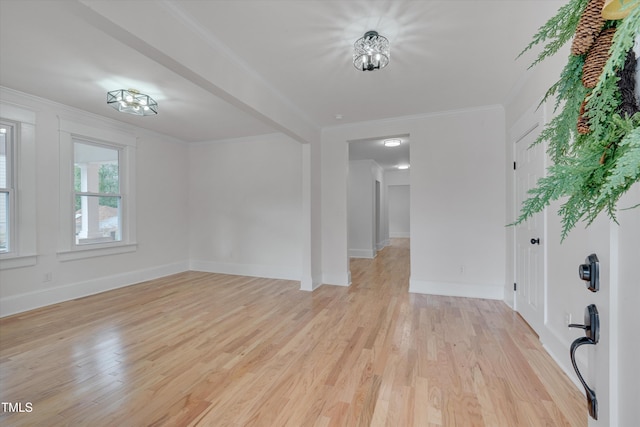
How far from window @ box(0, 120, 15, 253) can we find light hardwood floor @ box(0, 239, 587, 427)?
96cm

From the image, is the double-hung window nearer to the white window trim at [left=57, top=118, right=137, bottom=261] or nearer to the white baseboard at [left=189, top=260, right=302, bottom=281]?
the white window trim at [left=57, top=118, right=137, bottom=261]

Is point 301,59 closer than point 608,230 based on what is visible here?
No

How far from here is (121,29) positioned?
1.61m

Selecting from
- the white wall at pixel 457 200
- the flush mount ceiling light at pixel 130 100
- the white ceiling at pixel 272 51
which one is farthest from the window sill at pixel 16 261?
the white wall at pixel 457 200

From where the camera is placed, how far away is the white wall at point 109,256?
3443mm

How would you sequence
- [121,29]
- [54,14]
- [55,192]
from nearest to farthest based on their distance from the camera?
[121,29] → [54,14] → [55,192]

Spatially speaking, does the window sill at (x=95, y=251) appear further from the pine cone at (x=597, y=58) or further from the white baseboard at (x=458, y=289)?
the pine cone at (x=597, y=58)

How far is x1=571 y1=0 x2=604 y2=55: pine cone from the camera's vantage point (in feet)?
1.58

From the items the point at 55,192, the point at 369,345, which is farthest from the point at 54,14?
the point at 369,345

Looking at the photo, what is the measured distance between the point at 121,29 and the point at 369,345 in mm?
2936

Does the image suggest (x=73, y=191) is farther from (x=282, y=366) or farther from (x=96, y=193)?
(x=282, y=366)

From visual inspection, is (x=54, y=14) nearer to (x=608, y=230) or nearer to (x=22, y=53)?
(x=22, y=53)

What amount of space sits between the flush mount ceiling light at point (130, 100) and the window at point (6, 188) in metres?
1.34

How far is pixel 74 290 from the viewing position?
3863mm
